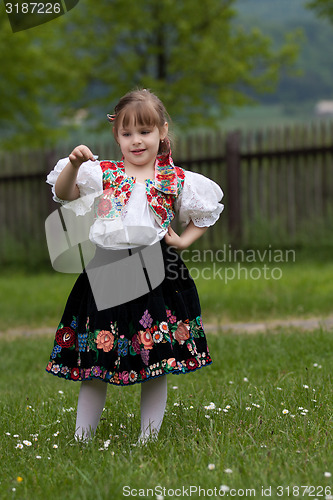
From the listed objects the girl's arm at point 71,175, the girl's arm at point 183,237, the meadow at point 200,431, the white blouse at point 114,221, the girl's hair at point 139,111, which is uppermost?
the girl's hair at point 139,111

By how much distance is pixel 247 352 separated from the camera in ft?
17.5

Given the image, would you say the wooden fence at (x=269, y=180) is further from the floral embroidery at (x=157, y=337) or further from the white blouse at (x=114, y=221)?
the floral embroidery at (x=157, y=337)

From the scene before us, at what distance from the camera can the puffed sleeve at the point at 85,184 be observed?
3.21 m

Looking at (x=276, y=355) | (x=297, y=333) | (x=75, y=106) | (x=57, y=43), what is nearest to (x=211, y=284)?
(x=297, y=333)

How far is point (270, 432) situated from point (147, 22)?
16396 millimetres

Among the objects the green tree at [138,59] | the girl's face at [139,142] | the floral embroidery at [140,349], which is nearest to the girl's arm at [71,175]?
the girl's face at [139,142]

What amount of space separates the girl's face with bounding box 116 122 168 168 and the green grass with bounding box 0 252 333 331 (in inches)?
144

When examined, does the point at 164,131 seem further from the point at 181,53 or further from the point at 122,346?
the point at 181,53

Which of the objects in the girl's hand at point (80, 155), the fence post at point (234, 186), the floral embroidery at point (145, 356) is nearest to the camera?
the girl's hand at point (80, 155)

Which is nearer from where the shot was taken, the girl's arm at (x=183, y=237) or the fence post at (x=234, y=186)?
the girl's arm at (x=183, y=237)

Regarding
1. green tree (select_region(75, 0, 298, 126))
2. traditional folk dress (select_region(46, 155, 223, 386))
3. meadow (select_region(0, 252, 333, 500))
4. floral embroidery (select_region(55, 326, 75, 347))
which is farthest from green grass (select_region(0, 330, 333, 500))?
green tree (select_region(75, 0, 298, 126))

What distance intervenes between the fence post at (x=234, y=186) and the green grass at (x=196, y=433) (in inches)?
217

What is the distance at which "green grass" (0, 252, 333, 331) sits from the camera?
7.18m

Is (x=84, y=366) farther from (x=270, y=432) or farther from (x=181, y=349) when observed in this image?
(x=270, y=432)
